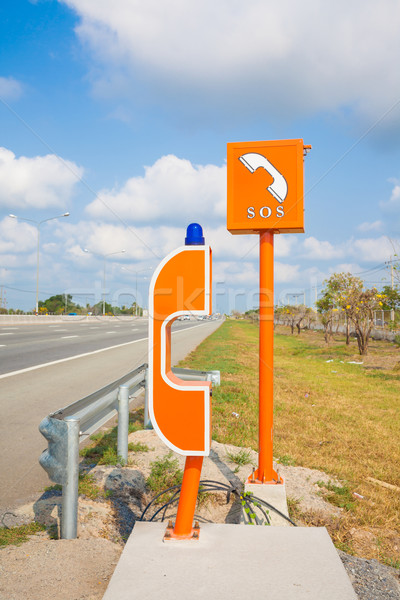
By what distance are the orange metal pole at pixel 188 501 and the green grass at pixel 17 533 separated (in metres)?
1.12

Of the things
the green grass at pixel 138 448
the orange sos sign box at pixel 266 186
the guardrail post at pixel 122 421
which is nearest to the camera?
the orange sos sign box at pixel 266 186

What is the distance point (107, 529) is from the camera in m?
3.67

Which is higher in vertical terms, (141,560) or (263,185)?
(263,185)

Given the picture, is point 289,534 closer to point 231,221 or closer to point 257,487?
point 257,487

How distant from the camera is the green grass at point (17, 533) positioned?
10.3ft

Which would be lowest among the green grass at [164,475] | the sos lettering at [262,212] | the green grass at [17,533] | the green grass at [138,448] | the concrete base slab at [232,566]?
the green grass at [164,475]

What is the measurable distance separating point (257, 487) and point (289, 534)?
1210 millimetres

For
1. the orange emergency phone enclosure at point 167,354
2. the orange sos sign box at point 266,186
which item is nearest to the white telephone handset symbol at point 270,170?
the orange sos sign box at point 266,186

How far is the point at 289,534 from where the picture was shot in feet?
9.45

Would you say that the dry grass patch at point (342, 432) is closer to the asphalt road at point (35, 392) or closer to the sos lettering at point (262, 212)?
the asphalt road at point (35, 392)

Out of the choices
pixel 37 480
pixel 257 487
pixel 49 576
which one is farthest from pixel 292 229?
pixel 37 480

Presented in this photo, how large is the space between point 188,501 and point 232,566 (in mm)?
446

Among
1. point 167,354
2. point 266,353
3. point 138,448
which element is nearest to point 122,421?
point 138,448

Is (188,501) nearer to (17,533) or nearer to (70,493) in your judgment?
(70,493)
